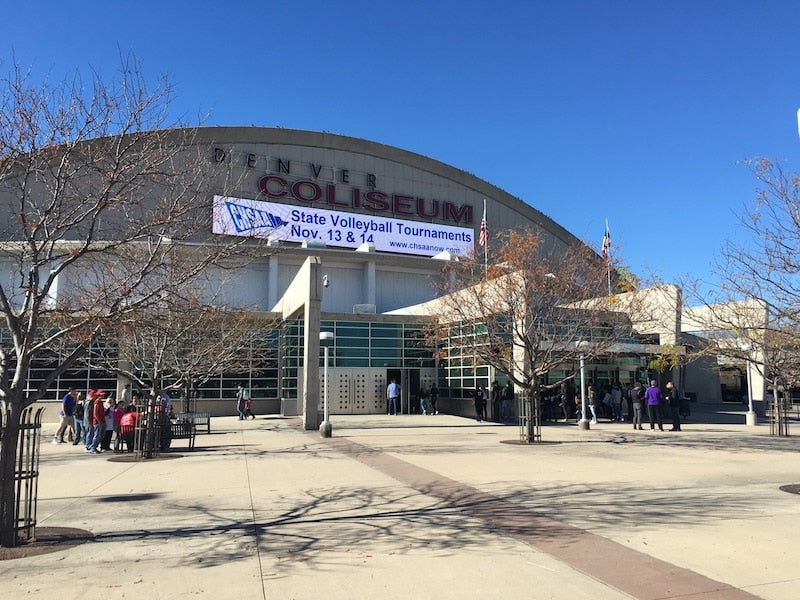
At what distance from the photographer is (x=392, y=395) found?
1179 inches

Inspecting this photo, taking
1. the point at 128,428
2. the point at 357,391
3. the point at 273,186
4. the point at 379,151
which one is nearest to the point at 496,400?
the point at 357,391

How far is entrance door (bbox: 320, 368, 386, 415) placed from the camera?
31469 mm

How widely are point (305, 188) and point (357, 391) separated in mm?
22085

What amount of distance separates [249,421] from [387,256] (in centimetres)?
1782

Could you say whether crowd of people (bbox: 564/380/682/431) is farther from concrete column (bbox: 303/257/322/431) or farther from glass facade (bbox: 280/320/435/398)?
concrete column (bbox: 303/257/322/431)

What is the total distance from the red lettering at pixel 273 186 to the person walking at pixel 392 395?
2174 centimetres

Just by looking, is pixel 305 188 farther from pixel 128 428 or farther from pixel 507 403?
pixel 128 428

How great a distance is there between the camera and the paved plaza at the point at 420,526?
563 centimetres

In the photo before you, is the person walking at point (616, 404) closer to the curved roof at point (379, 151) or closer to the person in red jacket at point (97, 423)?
the curved roof at point (379, 151)

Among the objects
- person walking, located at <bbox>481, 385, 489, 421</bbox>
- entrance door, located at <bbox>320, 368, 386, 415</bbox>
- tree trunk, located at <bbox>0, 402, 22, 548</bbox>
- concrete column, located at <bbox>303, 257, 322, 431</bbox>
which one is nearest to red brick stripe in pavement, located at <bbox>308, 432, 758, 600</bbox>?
tree trunk, located at <bbox>0, 402, 22, 548</bbox>

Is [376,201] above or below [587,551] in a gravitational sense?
above

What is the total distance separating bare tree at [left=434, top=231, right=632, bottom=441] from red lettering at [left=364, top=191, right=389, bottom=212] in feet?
99.7

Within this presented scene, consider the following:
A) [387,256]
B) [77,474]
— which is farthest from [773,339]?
[387,256]

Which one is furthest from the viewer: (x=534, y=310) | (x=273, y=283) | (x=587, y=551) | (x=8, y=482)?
(x=273, y=283)
